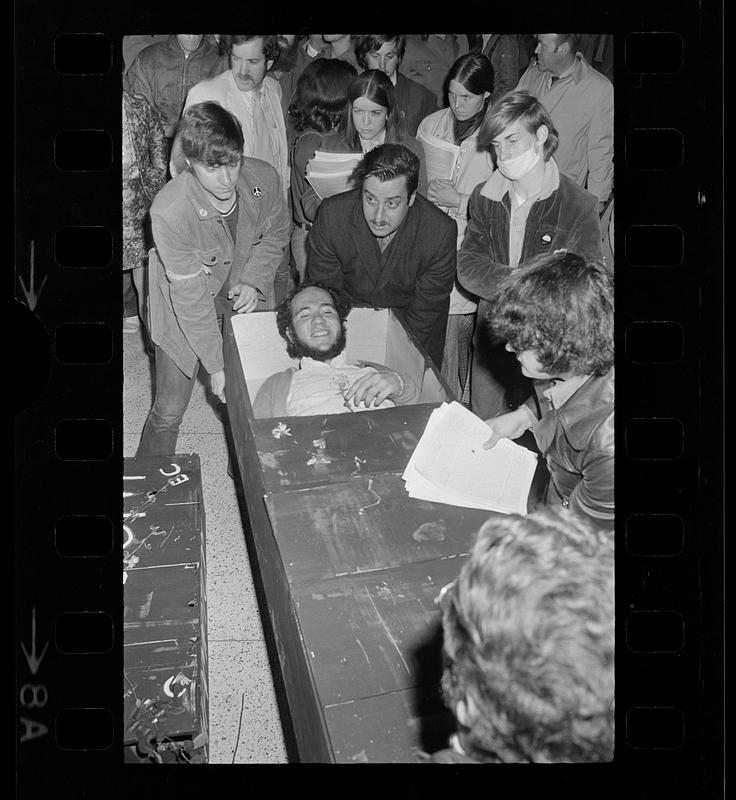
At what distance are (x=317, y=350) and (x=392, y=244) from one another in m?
0.26

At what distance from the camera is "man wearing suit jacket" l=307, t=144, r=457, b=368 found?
2051mm

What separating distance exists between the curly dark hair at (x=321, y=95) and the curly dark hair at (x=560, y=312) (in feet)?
1.40

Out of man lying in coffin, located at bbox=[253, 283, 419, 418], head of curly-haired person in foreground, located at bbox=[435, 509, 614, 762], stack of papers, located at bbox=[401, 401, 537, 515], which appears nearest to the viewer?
head of curly-haired person in foreground, located at bbox=[435, 509, 614, 762]

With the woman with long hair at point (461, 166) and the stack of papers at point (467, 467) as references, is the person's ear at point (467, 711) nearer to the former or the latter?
the stack of papers at point (467, 467)

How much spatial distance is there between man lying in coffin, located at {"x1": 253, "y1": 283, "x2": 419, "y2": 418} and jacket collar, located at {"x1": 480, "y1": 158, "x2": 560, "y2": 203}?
0.34m

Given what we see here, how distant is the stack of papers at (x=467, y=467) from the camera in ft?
6.22

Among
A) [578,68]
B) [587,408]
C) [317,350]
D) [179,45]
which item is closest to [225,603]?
[317,350]

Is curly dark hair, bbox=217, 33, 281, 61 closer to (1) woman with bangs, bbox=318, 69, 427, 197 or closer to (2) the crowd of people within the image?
(2) the crowd of people

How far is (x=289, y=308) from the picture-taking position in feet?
6.99

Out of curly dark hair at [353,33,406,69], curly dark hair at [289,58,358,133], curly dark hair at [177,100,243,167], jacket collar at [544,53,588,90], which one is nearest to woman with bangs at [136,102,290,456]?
curly dark hair at [177,100,243,167]
